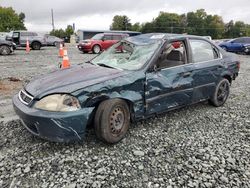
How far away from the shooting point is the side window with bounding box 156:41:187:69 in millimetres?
4117

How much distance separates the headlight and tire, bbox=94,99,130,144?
33cm

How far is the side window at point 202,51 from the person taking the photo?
185 inches

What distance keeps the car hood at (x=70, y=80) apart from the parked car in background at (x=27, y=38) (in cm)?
1831

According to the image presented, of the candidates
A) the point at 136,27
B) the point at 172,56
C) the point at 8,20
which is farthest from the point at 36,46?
the point at 136,27

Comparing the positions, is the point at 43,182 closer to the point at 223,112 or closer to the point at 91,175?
the point at 91,175

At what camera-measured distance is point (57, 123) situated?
10.00ft

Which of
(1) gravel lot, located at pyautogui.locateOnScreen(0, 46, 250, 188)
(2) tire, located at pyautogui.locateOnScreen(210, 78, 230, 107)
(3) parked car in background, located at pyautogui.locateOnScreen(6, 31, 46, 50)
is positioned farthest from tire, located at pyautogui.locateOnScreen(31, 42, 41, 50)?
(2) tire, located at pyautogui.locateOnScreen(210, 78, 230, 107)

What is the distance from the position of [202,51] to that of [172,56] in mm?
876

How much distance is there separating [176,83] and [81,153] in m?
1.89

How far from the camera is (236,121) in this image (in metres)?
4.57

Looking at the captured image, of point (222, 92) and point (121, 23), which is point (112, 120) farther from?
point (121, 23)

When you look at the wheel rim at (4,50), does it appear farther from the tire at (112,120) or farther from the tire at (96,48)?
the tire at (112,120)

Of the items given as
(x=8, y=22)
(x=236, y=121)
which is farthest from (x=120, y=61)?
(x=8, y=22)

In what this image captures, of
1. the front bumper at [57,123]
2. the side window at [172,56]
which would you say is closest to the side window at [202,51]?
the side window at [172,56]
